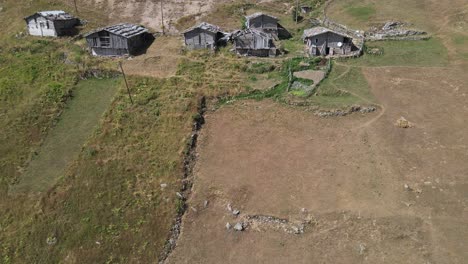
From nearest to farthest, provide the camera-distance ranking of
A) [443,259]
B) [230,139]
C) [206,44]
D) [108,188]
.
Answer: [443,259] < [108,188] < [230,139] < [206,44]

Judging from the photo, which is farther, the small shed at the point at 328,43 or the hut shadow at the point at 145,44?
the hut shadow at the point at 145,44

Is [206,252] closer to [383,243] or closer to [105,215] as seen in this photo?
[105,215]

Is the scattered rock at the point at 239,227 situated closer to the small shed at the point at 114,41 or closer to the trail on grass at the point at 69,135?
the trail on grass at the point at 69,135

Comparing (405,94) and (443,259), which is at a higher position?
(405,94)

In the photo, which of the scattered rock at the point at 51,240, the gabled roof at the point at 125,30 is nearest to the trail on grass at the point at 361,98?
the gabled roof at the point at 125,30

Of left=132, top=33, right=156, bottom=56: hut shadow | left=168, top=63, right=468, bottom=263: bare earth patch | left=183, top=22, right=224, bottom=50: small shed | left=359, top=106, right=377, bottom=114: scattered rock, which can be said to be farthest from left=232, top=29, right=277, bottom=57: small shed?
left=359, top=106, right=377, bottom=114: scattered rock

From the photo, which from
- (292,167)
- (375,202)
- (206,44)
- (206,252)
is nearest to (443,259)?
(375,202)

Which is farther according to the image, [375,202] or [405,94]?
[405,94]
